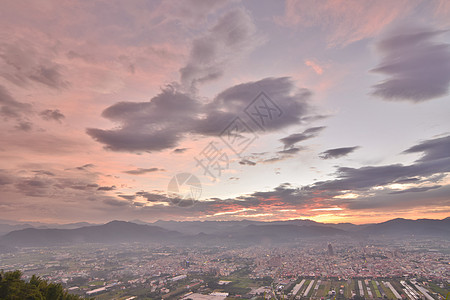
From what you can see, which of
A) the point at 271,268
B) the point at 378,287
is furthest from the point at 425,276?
the point at 271,268

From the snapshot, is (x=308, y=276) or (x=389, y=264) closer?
(x=308, y=276)

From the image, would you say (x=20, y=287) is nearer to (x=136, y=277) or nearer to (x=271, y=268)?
(x=136, y=277)

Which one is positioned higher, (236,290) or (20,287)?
(20,287)

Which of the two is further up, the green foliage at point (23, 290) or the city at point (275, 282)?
the green foliage at point (23, 290)

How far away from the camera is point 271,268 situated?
84250mm

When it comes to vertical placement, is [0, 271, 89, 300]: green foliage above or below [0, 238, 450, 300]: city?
above

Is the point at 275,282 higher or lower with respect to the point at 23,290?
lower

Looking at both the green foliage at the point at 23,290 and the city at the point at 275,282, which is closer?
the green foliage at the point at 23,290

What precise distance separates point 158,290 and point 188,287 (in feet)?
25.3

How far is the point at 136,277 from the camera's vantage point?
75000 millimetres

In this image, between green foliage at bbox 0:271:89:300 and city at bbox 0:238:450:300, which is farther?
city at bbox 0:238:450:300

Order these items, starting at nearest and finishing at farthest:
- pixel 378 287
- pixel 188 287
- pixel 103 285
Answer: pixel 378 287, pixel 188 287, pixel 103 285

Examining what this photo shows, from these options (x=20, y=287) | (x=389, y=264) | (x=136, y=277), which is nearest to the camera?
(x=20, y=287)

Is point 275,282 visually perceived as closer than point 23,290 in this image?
No
